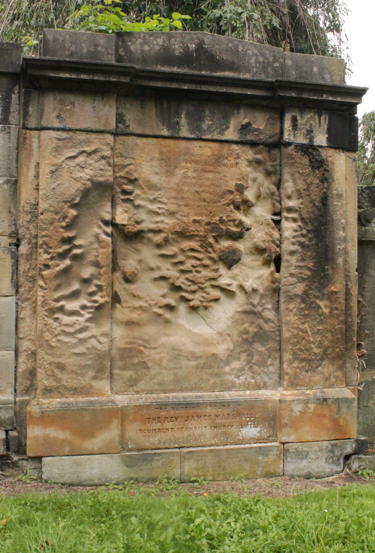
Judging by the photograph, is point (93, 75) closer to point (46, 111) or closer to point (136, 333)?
point (46, 111)

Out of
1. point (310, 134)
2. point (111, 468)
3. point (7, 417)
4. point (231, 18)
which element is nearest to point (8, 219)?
point (7, 417)

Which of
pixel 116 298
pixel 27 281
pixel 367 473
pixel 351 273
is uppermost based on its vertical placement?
pixel 351 273

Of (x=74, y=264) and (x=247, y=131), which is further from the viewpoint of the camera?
(x=247, y=131)

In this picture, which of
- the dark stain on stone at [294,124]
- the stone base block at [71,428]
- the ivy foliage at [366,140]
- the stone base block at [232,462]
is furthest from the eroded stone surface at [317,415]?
the ivy foliage at [366,140]

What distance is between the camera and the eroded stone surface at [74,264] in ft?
13.4

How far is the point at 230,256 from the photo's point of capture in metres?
4.53

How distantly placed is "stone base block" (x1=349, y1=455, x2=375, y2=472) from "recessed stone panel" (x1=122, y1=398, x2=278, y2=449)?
691 mm

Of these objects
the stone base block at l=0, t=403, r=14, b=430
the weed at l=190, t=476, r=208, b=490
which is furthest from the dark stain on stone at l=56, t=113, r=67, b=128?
the weed at l=190, t=476, r=208, b=490

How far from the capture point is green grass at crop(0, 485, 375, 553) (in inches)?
119

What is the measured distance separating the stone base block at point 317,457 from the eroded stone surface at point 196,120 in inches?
98.5

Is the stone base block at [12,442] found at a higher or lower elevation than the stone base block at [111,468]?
higher

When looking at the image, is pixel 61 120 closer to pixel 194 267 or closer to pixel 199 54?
pixel 199 54

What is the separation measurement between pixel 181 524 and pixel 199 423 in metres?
1.17

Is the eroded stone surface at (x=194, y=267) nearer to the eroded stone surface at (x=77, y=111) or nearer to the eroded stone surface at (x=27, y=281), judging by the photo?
the eroded stone surface at (x=77, y=111)
